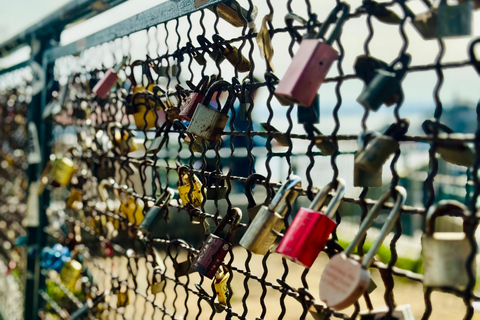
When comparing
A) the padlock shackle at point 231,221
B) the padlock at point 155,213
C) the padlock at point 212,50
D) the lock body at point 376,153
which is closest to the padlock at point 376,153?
the lock body at point 376,153

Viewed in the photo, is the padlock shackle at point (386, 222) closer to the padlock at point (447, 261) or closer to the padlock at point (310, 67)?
the padlock at point (447, 261)

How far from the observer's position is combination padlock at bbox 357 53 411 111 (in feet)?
2.71

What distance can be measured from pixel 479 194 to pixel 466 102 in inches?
366

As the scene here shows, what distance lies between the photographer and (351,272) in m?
0.81

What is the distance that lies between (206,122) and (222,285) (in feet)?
1.55

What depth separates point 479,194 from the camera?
2.61ft

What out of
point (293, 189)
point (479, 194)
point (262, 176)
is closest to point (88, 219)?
point (262, 176)

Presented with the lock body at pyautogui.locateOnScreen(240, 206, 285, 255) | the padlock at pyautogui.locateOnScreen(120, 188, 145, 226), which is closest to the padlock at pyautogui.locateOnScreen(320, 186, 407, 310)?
the lock body at pyautogui.locateOnScreen(240, 206, 285, 255)

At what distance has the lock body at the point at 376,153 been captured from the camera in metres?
0.83

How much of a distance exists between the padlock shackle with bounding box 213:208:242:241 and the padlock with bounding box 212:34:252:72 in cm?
38

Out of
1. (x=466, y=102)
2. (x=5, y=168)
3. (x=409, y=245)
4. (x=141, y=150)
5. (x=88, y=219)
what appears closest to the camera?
(x=141, y=150)

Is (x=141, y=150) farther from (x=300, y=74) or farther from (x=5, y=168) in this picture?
(x=5, y=168)

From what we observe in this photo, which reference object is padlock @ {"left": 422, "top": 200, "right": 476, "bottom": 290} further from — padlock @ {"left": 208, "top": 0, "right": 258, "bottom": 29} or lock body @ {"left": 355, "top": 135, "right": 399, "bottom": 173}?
padlock @ {"left": 208, "top": 0, "right": 258, "bottom": 29}

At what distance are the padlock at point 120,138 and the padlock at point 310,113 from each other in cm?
99
